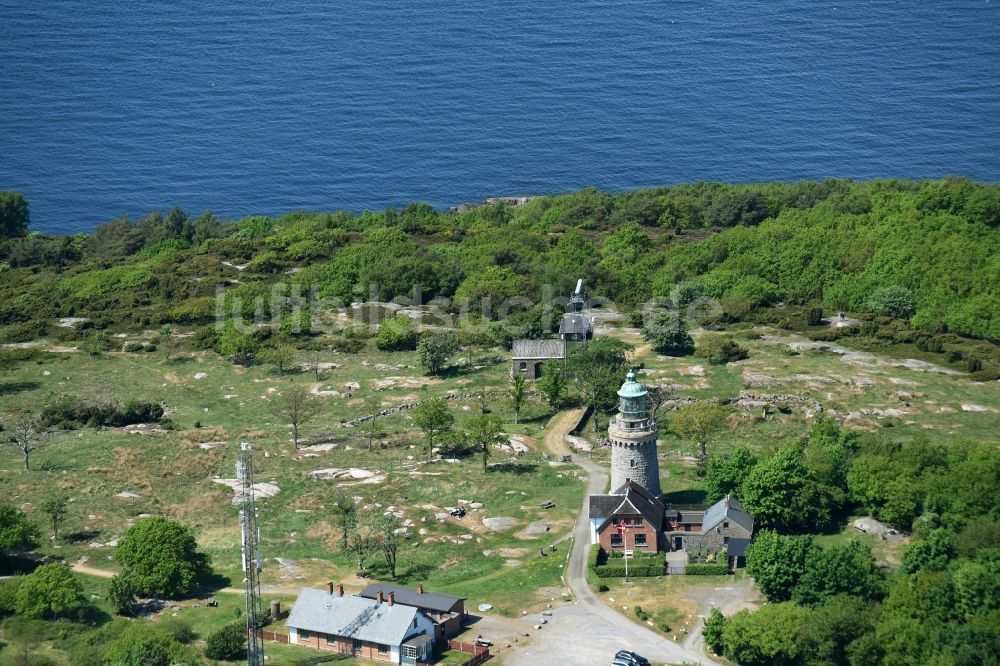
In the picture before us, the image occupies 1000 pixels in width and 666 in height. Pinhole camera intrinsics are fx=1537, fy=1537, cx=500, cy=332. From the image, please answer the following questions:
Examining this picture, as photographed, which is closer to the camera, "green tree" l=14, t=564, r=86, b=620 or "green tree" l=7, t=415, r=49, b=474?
"green tree" l=14, t=564, r=86, b=620

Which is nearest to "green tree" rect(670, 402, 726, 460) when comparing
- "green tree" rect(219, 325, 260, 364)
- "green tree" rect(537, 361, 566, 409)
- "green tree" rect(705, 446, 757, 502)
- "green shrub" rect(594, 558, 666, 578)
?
"green tree" rect(705, 446, 757, 502)

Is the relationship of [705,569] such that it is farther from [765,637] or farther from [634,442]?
[765,637]

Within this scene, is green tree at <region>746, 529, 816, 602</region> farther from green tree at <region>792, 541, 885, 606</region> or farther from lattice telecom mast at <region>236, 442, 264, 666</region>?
lattice telecom mast at <region>236, 442, 264, 666</region>

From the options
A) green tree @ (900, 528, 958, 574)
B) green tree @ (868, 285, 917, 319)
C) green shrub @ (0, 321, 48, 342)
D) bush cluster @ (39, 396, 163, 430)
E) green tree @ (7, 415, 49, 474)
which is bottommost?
green tree @ (900, 528, 958, 574)

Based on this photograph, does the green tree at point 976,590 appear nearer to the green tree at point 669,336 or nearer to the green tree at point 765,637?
→ the green tree at point 765,637

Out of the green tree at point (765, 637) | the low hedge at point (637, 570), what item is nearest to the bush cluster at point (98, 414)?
the low hedge at point (637, 570)

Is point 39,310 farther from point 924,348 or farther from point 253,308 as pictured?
point 924,348

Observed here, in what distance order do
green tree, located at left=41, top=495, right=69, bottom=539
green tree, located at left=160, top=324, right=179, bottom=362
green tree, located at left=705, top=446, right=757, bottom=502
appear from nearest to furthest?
1. green tree, located at left=705, top=446, right=757, bottom=502
2. green tree, located at left=41, top=495, right=69, bottom=539
3. green tree, located at left=160, top=324, right=179, bottom=362
